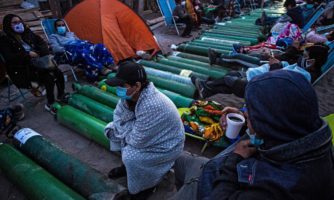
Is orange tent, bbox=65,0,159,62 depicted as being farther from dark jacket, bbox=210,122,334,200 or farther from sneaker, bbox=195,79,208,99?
dark jacket, bbox=210,122,334,200

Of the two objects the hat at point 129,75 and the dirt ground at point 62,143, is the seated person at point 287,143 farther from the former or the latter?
the dirt ground at point 62,143

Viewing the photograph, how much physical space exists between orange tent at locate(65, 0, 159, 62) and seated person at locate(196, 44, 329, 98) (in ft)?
8.47

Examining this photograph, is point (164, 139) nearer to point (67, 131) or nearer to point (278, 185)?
point (278, 185)

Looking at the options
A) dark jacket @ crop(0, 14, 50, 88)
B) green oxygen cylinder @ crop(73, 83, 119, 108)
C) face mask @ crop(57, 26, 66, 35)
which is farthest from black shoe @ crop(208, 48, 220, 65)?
dark jacket @ crop(0, 14, 50, 88)

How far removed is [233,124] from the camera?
286 centimetres

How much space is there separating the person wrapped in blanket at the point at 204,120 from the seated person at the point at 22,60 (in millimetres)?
2241

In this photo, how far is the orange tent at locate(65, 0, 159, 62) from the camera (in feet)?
18.9

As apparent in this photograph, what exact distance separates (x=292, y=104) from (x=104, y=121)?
2871 millimetres

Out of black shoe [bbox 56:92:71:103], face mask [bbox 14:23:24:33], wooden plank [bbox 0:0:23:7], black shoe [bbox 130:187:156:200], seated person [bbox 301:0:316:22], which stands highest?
wooden plank [bbox 0:0:23:7]

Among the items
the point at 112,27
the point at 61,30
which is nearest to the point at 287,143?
the point at 61,30

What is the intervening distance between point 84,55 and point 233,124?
3.38 meters

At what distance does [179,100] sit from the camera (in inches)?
153

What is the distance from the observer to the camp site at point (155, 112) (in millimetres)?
1096

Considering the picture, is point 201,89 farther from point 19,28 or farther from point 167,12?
point 167,12
